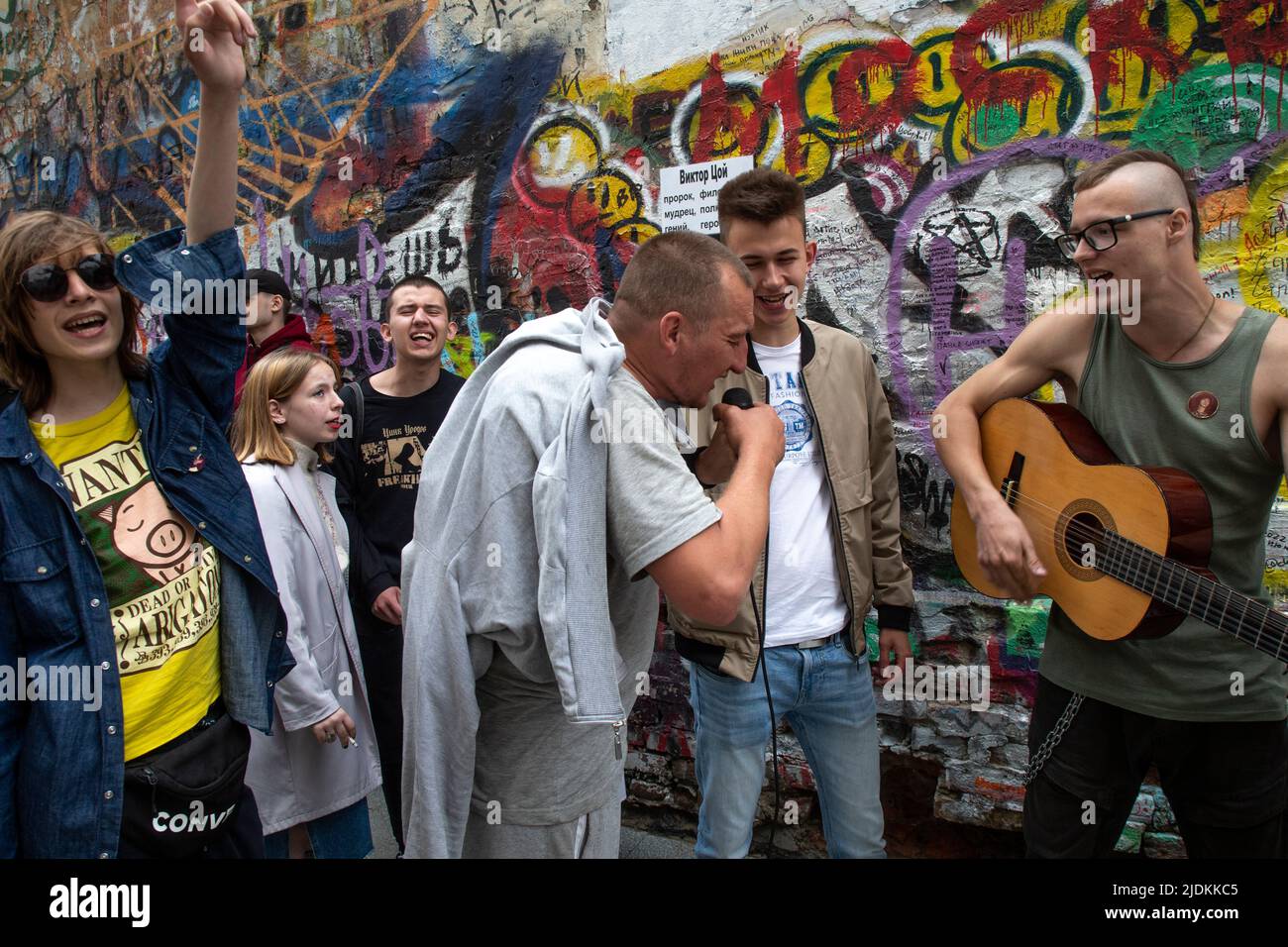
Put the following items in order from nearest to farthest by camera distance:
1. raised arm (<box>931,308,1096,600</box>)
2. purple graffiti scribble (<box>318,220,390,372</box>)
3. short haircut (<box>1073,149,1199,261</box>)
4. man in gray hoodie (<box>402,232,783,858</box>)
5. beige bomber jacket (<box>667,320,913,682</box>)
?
man in gray hoodie (<box>402,232,783,858</box>)
short haircut (<box>1073,149,1199,261</box>)
raised arm (<box>931,308,1096,600</box>)
beige bomber jacket (<box>667,320,913,682</box>)
purple graffiti scribble (<box>318,220,390,372</box>)

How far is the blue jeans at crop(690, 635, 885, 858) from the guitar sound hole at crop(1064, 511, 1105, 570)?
0.72 m

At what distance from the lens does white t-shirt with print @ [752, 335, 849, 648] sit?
2734 mm

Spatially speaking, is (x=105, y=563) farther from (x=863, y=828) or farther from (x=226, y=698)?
(x=863, y=828)

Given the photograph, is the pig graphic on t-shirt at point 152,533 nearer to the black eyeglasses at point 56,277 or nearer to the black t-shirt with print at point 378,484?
the black eyeglasses at point 56,277

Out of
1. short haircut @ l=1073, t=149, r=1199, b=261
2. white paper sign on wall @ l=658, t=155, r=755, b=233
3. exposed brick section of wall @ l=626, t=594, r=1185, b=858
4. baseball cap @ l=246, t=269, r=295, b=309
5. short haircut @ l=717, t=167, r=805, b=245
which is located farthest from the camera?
baseball cap @ l=246, t=269, r=295, b=309

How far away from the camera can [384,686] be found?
347 centimetres

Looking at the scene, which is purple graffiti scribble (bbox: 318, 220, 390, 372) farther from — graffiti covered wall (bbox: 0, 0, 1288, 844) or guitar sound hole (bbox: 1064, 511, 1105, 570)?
guitar sound hole (bbox: 1064, 511, 1105, 570)

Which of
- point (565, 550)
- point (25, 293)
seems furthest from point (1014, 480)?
point (25, 293)

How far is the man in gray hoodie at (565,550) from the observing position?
5.63 feet

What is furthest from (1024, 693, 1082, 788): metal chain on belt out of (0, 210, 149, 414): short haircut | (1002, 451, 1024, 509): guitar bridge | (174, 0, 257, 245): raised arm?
(0, 210, 149, 414): short haircut

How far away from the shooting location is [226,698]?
210cm

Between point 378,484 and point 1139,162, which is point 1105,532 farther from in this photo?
point 378,484

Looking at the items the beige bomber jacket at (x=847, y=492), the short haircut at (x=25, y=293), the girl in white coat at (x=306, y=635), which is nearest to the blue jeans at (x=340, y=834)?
the girl in white coat at (x=306, y=635)

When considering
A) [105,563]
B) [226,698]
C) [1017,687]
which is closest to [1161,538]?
[1017,687]
